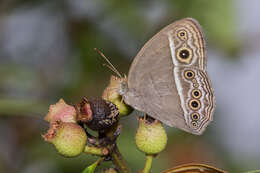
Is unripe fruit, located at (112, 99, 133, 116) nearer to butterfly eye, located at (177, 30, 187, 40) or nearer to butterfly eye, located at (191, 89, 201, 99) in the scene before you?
butterfly eye, located at (191, 89, 201, 99)

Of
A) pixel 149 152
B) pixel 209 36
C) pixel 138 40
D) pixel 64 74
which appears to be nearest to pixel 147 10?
pixel 138 40

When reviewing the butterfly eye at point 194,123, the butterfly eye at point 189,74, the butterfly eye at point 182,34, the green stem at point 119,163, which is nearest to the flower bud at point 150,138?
the green stem at point 119,163

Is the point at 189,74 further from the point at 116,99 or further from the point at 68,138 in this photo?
the point at 68,138

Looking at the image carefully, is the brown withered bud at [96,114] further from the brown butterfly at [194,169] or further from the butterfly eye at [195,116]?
the butterfly eye at [195,116]

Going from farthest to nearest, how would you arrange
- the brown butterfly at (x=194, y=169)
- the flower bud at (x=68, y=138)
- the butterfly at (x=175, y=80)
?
the butterfly at (x=175, y=80)
the flower bud at (x=68, y=138)
the brown butterfly at (x=194, y=169)

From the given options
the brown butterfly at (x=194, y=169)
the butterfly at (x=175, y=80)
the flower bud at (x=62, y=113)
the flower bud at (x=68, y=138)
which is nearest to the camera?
the brown butterfly at (x=194, y=169)

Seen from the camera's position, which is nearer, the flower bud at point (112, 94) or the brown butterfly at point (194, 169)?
the brown butterfly at point (194, 169)
